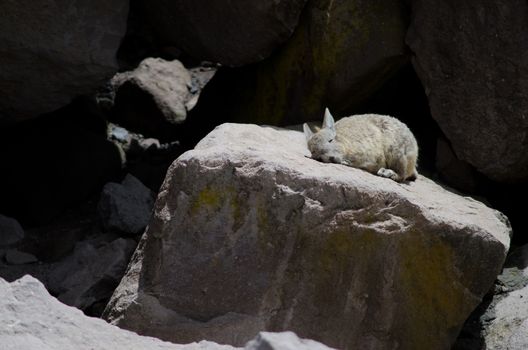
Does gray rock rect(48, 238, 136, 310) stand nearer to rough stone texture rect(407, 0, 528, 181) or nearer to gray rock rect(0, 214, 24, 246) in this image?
gray rock rect(0, 214, 24, 246)

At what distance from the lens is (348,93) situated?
7.80 m

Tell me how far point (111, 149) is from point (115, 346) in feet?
16.8

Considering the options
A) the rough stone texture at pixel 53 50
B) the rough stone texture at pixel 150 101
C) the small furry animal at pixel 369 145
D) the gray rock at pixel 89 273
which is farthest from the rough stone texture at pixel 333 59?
the gray rock at pixel 89 273

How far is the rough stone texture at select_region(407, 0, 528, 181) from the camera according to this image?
22.8ft

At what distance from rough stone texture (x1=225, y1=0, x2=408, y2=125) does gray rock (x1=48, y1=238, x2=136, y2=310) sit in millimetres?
1914

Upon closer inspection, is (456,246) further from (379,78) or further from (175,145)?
(175,145)

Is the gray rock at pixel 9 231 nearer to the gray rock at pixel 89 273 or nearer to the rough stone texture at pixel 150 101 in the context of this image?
the gray rock at pixel 89 273

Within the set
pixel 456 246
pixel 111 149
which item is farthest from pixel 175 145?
pixel 456 246

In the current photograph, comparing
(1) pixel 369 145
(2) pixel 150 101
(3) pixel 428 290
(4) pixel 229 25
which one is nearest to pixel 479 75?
(1) pixel 369 145

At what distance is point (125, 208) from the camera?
300 inches

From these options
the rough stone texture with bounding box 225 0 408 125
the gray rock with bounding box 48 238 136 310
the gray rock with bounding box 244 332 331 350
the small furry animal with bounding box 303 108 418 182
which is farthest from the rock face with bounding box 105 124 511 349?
the gray rock with bounding box 244 332 331 350

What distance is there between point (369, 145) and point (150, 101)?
366cm

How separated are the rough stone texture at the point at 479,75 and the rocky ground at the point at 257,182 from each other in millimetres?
13

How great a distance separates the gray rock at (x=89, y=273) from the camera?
671cm
